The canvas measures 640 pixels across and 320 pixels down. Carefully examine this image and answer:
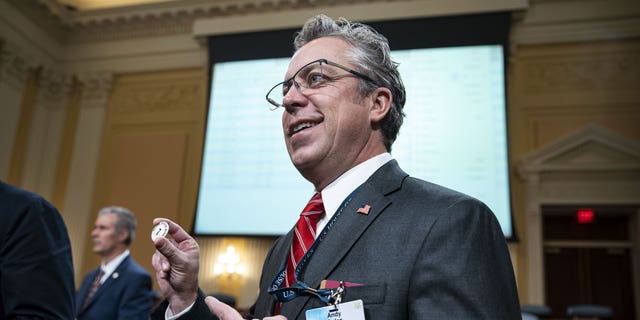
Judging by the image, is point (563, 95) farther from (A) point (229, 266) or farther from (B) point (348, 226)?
(B) point (348, 226)

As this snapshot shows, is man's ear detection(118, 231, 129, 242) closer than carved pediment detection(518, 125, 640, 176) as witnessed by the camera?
Yes

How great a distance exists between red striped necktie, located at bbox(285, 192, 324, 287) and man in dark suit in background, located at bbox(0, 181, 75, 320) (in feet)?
2.81

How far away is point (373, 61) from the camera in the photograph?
1.51 meters

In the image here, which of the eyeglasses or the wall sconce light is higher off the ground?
the eyeglasses

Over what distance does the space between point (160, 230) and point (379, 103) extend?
0.67 meters

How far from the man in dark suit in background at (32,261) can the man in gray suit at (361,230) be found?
57 cm

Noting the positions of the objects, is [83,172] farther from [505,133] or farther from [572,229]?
[572,229]

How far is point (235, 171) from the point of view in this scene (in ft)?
25.6

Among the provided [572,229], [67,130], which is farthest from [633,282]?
[67,130]

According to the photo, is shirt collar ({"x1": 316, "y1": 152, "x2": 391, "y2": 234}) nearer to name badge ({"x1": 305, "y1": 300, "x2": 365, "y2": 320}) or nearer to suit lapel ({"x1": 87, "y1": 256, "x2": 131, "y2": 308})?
name badge ({"x1": 305, "y1": 300, "x2": 365, "y2": 320})

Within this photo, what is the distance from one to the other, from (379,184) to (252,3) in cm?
754

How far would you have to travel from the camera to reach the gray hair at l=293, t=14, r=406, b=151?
58.8 inches

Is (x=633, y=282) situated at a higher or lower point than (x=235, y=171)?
lower

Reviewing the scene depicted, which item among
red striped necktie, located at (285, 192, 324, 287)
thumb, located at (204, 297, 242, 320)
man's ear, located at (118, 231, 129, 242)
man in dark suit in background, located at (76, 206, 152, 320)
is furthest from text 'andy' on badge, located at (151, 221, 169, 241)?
man's ear, located at (118, 231, 129, 242)
